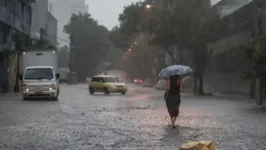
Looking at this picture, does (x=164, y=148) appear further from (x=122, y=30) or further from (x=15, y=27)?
(x=122, y=30)

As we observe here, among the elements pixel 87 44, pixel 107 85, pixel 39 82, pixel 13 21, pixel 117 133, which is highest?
pixel 87 44

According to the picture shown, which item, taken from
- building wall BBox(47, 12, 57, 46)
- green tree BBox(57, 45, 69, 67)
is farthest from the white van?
green tree BBox(57, 45, 69, 67)

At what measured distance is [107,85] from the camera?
1594 inches

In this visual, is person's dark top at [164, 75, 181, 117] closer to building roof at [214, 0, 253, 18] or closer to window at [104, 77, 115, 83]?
window at [104, 77, 115, 83]

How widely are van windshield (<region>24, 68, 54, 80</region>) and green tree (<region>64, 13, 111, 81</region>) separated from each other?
88.5 m

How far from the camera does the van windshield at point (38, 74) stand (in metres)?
28.1

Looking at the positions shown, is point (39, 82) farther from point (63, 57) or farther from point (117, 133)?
point (63, 57)

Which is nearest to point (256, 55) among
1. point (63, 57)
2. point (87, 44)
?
point (87, 44)

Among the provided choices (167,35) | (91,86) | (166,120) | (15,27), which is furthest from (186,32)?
(166,120)

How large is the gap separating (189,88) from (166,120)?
47457 mm

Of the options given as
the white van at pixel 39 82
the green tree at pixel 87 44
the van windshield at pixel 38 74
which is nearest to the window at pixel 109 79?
the white van at pixel 39 82

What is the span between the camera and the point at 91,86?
42.3 metres

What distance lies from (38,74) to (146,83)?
5158 centimetres

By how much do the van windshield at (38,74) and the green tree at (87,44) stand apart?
8851 centimetres
